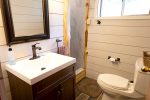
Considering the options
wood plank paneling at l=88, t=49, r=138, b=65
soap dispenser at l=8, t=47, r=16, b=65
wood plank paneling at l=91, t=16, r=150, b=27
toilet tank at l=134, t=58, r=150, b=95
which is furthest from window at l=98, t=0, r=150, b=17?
soap dispenser at l=8, t=47, r=16, b=65

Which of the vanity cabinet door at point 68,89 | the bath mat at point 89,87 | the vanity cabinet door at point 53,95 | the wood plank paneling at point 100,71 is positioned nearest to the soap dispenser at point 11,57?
the vanity cabinet door at point 53,95

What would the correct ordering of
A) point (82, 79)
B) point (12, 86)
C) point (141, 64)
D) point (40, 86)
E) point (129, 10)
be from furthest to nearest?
point (82, 79) → point (129, 10) → point (141, 64) → point (12, 86) → point (40, 86)

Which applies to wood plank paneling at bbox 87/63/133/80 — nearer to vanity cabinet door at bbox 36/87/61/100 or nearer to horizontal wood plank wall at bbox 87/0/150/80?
horizontal wood plank wall at bbox 87/0/150/80

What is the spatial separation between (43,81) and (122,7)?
1770mm

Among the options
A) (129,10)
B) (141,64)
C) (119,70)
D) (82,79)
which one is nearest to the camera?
(141,64)

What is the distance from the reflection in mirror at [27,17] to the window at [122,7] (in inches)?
45.9

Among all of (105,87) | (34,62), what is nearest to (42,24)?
(34,62)

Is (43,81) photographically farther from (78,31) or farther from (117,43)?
(78,31)

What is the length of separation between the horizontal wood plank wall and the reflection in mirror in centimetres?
106

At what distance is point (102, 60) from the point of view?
91.0 inches

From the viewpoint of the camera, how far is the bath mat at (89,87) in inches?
82.8

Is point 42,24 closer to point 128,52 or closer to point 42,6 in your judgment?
point 42,6

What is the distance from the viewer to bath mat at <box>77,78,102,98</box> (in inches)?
82.8

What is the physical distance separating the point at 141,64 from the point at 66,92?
3.24ft
